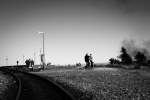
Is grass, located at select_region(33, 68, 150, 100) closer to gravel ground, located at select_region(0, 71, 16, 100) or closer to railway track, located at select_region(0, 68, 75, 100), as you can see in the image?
railway track, located at select_region(0, 68, 75, 100)

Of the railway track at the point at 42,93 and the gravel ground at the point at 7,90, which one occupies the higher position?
the railway track at the point at 42,93

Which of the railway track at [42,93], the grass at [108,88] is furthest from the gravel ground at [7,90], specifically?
the grass at [108,88]

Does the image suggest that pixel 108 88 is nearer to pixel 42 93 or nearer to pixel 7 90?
pixel 42 93

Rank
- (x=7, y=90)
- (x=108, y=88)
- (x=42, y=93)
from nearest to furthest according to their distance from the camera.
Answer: (x=42, y=93), (x=108, y=88), (x=7, y=90)

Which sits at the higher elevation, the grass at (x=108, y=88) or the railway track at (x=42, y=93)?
the railway track at (x=42, y=93)

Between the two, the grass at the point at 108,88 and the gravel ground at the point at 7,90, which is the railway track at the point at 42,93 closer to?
the gravel ground at the point at 7,90

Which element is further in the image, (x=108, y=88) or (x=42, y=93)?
(x=108, y=88)

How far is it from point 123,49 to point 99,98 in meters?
83.2

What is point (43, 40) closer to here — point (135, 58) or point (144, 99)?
point (144, 99)

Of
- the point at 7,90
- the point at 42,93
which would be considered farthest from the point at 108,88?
the point at 7,90

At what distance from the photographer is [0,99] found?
8266 millimetres

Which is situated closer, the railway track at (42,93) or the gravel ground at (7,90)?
the railway track at (42,93)

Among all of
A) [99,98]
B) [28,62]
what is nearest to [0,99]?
[99,98]

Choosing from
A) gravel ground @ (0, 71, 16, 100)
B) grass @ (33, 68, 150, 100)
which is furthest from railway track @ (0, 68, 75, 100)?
grass @ (33, 68, 150, 100)
